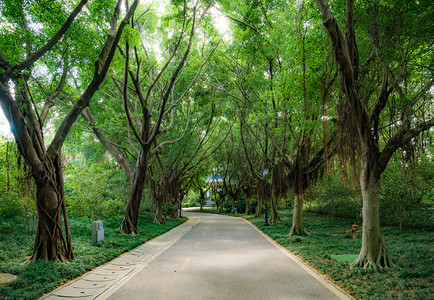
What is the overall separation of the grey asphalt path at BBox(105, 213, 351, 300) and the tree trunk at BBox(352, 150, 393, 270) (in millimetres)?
1415

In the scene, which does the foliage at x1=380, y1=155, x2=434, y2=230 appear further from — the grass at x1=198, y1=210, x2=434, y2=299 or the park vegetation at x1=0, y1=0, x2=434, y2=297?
the grass at x1=198, y1=210, x2=434, y2=299

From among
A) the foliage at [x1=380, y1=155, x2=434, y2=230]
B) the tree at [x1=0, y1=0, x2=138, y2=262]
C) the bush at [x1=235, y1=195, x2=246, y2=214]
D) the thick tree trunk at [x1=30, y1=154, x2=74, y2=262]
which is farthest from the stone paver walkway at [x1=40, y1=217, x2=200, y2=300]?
the bush at [x1=235, y1=195, x2=246, y2=214]

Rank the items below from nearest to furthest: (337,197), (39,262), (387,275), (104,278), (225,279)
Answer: (387,275), (225,279), (104,278), (39,262), (337,197)

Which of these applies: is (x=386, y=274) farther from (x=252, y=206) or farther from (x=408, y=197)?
(x=252, y=206)

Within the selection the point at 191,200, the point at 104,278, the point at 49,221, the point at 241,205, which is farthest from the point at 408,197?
the point at 191,200

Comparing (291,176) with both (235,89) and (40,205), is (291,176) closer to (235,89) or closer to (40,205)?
(235,89)

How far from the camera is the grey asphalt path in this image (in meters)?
5.27

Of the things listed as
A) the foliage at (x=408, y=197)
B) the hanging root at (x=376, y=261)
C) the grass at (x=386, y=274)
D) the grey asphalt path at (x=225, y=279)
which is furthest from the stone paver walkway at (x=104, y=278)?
the foliage at (x=408, y=197)

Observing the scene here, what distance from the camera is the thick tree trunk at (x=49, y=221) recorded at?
7.49 m

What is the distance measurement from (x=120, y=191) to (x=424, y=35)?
19216 millimetres

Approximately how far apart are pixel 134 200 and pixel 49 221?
6958 millimetres

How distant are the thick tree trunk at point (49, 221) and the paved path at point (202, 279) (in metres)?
1.36

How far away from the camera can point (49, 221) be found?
7684mm

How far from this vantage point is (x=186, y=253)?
31.8 ft
